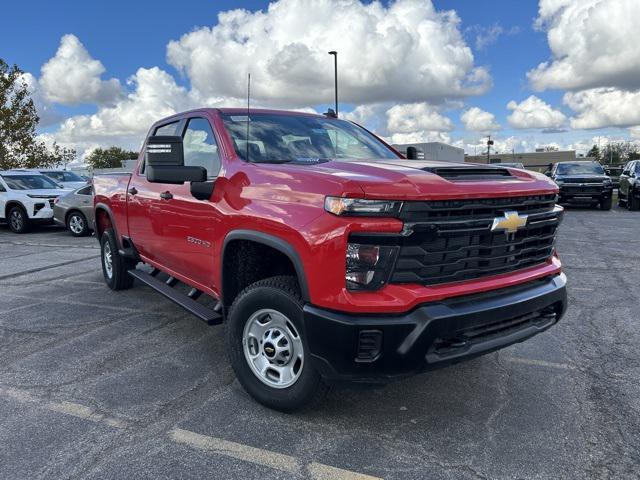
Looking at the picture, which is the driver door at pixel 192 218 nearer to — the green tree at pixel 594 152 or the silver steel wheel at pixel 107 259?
the silver steel wheel at pixel 107 259

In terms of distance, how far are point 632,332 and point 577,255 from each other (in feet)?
13.9

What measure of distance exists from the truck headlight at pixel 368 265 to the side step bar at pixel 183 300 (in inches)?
59.1

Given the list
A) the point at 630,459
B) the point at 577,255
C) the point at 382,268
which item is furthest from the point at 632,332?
the point at 577,255

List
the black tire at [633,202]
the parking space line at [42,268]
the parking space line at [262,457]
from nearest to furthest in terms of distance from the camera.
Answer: the parking space line at [262,457]
the parking space line at [42,268]
the black tire at [633,202]

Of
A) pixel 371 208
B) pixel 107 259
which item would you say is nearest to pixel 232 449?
pixel 371 208

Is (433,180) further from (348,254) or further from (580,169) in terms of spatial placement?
(580,169)

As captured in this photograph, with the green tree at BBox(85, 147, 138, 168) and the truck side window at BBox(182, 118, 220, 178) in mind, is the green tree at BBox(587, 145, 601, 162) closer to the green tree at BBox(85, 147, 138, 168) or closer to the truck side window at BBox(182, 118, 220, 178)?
the green tree at BBox(85, 147, 138, 168)

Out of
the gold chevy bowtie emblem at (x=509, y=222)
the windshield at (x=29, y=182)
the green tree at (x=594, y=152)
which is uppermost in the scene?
the green tree at (x=594, y=152)

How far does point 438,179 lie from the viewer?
2777 millimetres

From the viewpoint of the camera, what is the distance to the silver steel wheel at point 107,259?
6.41 metres

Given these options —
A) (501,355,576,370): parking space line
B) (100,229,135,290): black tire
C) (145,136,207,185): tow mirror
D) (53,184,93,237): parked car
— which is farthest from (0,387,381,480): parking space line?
(53,184,93,237): parked car

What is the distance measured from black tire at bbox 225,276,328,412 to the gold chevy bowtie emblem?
117 cm

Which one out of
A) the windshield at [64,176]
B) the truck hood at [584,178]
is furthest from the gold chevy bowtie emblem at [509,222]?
the windshield at [64,176]

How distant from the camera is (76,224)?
12594 millimetres
